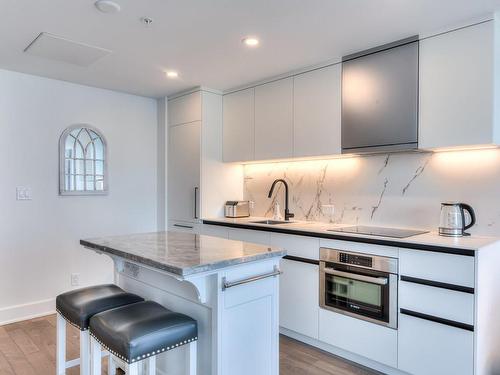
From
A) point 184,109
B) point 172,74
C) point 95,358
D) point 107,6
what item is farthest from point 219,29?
point 95,358

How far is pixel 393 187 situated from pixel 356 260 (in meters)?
0.79

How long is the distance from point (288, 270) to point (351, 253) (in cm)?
60

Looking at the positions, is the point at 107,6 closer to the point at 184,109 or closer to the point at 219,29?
the point at 219,29

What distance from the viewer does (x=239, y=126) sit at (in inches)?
150

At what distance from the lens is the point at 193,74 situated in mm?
3406

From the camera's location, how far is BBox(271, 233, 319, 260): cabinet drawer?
108 inches

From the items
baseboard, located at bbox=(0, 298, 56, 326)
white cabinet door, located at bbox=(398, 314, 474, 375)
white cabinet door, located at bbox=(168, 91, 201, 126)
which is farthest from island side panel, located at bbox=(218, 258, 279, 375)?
baseboard, located at bbox=(0, 298, 56, 326)

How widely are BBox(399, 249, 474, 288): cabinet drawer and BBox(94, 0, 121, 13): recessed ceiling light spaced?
232 centimetres

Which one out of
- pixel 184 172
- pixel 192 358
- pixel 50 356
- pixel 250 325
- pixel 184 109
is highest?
pixel 184 109

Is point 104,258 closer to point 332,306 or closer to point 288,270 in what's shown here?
point 288,270

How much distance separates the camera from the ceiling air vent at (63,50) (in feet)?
8.54

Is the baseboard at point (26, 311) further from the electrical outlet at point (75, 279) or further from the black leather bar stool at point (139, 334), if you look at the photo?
the black leather bar stool at point (139, 334)

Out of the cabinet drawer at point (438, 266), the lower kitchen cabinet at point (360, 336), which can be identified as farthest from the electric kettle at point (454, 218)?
the lower kitchen cabinet at point (360, 336)

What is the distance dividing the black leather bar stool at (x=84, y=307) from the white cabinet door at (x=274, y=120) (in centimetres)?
191
